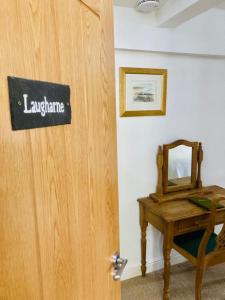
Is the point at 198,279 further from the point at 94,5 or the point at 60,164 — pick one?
the point at 94,5

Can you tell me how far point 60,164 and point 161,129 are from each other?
161 cm

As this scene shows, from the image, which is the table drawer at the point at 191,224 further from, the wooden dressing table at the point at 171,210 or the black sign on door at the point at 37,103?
the black sign on door at the point at 37,103

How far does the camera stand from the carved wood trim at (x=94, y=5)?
27.2 inches

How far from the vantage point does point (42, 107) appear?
512mm

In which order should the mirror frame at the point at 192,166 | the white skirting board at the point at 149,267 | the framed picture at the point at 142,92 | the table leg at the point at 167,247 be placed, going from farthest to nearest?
the white skirting board at the point at 149,267 < the mirror frame at the point at 192,166 < the framed picture at the point at 142,92 < the table leg at the point at 167,247

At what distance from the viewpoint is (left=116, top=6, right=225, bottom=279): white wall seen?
1.99 m

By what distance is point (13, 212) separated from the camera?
447mm

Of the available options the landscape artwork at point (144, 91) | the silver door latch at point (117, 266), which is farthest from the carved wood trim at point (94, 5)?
the landscape artwork at point (144, 91)

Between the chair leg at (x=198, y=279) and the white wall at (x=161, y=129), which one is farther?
the white wall at (x=161, y=129)

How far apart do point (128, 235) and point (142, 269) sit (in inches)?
13.9

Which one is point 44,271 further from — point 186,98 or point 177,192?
point 186,98

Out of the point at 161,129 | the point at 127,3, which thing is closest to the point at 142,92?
the point at 161,129

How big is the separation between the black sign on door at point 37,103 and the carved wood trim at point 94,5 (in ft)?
0.92

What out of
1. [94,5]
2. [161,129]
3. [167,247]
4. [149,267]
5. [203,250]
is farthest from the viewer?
[149,267]
